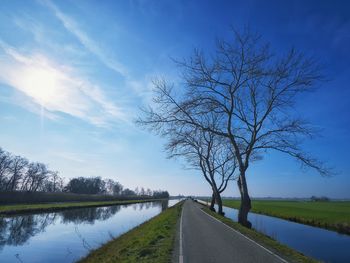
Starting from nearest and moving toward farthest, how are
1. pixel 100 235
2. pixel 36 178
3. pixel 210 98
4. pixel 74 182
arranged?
pixel 210 98, pixel 100 235, pixel 36 178, pixel 74 182

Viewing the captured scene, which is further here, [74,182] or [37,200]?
[74,182]

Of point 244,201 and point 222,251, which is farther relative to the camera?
point 244,201

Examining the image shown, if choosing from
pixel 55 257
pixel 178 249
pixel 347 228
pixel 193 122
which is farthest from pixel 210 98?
pixel 347 228

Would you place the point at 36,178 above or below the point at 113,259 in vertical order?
above

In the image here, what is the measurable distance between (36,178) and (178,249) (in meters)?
114

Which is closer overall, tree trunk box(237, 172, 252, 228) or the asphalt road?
the asphalt road

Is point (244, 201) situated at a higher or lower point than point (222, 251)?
higher

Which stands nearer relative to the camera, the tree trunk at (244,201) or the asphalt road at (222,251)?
the asphalt road at (222,251)

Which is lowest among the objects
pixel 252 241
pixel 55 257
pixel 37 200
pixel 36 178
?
pixel 55 257

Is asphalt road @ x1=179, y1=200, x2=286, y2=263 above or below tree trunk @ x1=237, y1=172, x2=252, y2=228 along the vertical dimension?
below

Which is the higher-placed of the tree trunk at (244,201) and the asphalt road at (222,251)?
the tree trunk at (244,201)

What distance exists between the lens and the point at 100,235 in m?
25.7

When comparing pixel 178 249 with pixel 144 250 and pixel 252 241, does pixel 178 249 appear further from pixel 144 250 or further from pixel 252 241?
pixel 252 241

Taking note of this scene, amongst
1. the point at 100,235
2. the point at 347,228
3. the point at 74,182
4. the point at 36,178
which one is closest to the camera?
the point at 100,235
